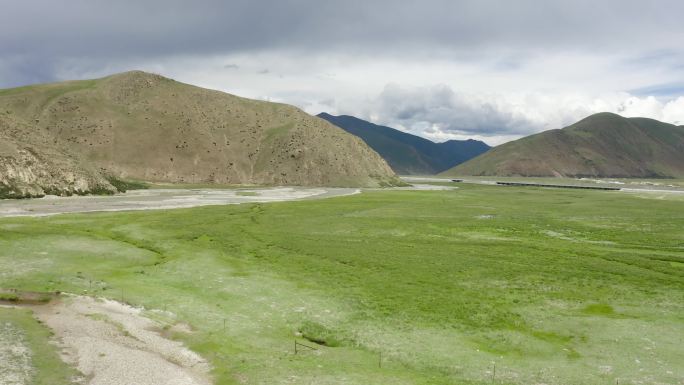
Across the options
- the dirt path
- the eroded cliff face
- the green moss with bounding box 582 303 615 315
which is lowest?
the green moss with bounding box 582 303 615 315

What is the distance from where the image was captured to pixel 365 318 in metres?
31.7

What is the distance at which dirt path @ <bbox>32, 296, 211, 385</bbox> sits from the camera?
68.8ft

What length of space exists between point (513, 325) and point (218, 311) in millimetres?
19290

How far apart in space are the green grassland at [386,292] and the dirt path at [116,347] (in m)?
1.43

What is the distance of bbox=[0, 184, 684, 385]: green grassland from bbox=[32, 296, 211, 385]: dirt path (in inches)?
56.4

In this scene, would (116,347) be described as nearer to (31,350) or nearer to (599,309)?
(31,350)

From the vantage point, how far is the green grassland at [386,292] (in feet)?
80.3

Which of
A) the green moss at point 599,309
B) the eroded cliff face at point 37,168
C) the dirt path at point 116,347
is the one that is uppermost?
the eroded cliff face at point 37,168

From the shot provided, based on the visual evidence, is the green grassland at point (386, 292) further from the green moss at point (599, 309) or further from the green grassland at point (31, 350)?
the green grassland at point (31, 350)

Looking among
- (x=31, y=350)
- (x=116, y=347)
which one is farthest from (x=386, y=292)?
(x=31, y=350)

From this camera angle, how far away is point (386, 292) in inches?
1495

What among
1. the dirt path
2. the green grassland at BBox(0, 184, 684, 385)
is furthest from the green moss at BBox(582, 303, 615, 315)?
the dirt path

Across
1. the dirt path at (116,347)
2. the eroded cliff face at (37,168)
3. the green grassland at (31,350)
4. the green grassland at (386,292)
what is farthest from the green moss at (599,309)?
the eroded cliff face at (37,168)

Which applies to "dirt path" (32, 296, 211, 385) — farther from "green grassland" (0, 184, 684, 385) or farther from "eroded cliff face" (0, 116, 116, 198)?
"eroded cliff face" (0, 116, 116, 198)
